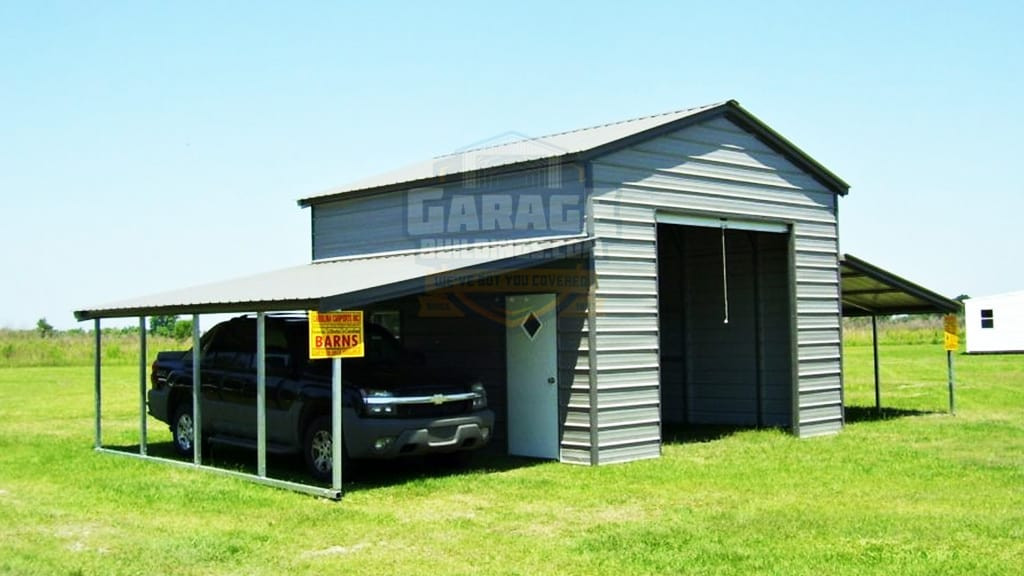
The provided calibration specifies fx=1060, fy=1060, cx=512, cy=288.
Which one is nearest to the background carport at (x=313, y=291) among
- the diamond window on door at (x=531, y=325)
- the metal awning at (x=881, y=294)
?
the diamond window on door at (x=531, y=325)

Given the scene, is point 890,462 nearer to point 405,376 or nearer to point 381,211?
point 405,376

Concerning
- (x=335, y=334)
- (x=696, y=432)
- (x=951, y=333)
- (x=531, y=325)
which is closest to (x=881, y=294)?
(x=951, y=333)

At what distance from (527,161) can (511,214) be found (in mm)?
855

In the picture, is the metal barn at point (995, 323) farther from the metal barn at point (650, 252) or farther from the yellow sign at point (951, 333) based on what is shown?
the metal barn at point (650, 252)

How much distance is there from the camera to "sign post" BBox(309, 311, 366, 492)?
10.1 meters

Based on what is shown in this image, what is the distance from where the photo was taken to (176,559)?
784 centimetres

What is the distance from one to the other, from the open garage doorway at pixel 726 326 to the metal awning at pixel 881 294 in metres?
1.25

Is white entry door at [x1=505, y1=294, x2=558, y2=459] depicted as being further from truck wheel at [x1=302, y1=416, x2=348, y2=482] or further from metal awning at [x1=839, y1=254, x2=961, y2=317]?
metal awning at [x1=839, y1=254, x2=961, y2=317]

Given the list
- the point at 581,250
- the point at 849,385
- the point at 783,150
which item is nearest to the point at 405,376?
the point at 581,250

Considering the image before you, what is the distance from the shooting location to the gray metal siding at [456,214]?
43.0 feet

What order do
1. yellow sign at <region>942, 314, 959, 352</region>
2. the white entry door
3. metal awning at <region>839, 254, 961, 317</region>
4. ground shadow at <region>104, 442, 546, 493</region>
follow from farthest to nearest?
yellow sign at <region>942, 314, 959, 352</region> → metal awning at <region>839, 254, 961, 317</region> → the white entry door → ground shadow at <region>104, 442, 546, 493</region>

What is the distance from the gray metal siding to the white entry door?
0.97 metres

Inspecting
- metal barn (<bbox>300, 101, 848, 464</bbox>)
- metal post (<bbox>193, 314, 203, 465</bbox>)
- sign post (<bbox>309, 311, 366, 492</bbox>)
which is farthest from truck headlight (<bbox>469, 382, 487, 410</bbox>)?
metal post (<bbox>193, 314, 203, 465</bbox>)

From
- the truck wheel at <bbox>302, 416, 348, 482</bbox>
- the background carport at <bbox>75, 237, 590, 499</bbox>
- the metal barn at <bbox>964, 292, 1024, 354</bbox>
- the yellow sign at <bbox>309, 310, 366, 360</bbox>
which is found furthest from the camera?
the metal barn at <bbox>964, 292, 1024, 354</bbox>
